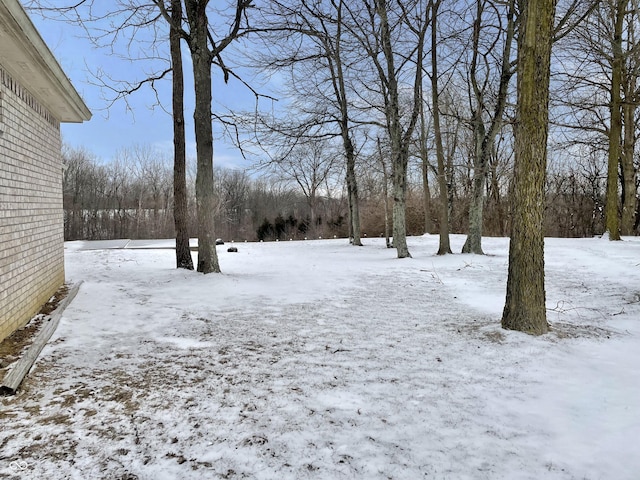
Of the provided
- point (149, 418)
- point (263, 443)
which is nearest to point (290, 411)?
point (263, 443)

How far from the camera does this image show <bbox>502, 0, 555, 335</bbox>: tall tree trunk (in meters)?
3.97

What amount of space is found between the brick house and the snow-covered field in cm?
55

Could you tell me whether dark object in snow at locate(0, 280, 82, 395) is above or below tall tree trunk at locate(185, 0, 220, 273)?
below

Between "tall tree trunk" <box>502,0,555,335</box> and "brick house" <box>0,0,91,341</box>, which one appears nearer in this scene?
"brick house" <box>0,0,91,341</box>

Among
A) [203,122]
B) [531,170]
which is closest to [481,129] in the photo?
[203,122]

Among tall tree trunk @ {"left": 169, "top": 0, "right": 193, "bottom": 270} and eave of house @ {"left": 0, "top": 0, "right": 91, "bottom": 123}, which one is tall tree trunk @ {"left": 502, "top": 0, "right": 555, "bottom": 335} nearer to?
eave of house @ {"left": 0, "top": 0, "right": 91, "bottom": 123}

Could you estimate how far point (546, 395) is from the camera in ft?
9.20

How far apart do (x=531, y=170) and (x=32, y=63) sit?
5.01m

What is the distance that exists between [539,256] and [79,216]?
114 feet

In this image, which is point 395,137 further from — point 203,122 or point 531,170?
point 531,170

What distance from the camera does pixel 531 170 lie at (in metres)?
4.03

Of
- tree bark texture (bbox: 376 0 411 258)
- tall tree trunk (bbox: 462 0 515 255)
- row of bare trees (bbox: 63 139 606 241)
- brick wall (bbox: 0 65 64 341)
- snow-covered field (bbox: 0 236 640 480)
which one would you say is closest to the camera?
snow-covered field (bbox: 0 236 640 480)

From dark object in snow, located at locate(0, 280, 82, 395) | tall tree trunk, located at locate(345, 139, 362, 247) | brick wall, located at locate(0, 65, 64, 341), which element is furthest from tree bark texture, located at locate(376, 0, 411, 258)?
dark object in snow, located at locate(0, 280, 82, 395)

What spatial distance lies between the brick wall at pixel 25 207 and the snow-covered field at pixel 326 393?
52cm
